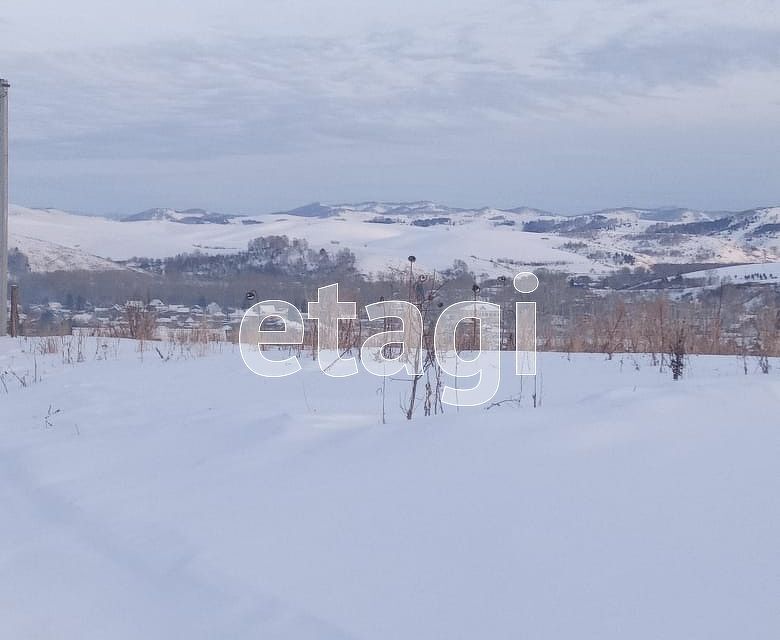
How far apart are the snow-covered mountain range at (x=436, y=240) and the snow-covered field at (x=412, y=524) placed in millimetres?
14904

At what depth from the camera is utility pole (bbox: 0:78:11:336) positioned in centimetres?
1335

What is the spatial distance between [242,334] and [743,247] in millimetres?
42626

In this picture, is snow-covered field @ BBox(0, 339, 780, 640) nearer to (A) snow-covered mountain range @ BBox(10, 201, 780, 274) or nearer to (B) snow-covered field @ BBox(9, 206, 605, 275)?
(A) snow-covered mountain range @ BBox(10, 201, 780, 274)

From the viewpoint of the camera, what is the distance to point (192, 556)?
3.29m

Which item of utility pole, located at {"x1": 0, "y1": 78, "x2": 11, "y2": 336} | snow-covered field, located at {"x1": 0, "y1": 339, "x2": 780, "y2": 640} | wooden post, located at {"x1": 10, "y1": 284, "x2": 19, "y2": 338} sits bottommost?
snow-covered field, located at {"x1": 0, "y1": 339, "x2": 780, "y2": 640}

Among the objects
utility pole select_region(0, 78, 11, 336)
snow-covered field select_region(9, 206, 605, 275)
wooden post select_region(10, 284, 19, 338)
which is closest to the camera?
utility pole select_region(0, 78, 11, 336)

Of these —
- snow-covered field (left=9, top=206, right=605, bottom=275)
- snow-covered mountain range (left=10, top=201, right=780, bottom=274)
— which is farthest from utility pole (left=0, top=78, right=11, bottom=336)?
snow-covered field (left=9, top=206, right=605, bottom=275)

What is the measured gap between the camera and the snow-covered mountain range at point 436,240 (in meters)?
32.5

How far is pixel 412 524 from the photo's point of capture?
3.29 meters

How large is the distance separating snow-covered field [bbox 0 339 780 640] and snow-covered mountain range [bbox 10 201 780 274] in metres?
14.9

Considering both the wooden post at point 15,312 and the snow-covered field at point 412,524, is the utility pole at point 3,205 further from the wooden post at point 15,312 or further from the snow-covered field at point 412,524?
the snow-covered field at point 412,524

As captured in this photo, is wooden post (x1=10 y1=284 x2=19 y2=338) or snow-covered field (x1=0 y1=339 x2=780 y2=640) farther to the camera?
wooden post (x1=10 y1=284 x2=19 y2=338)

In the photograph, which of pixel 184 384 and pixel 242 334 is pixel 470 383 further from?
pixel 242 334

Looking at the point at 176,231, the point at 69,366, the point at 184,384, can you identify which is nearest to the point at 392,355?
the point at 184,384
